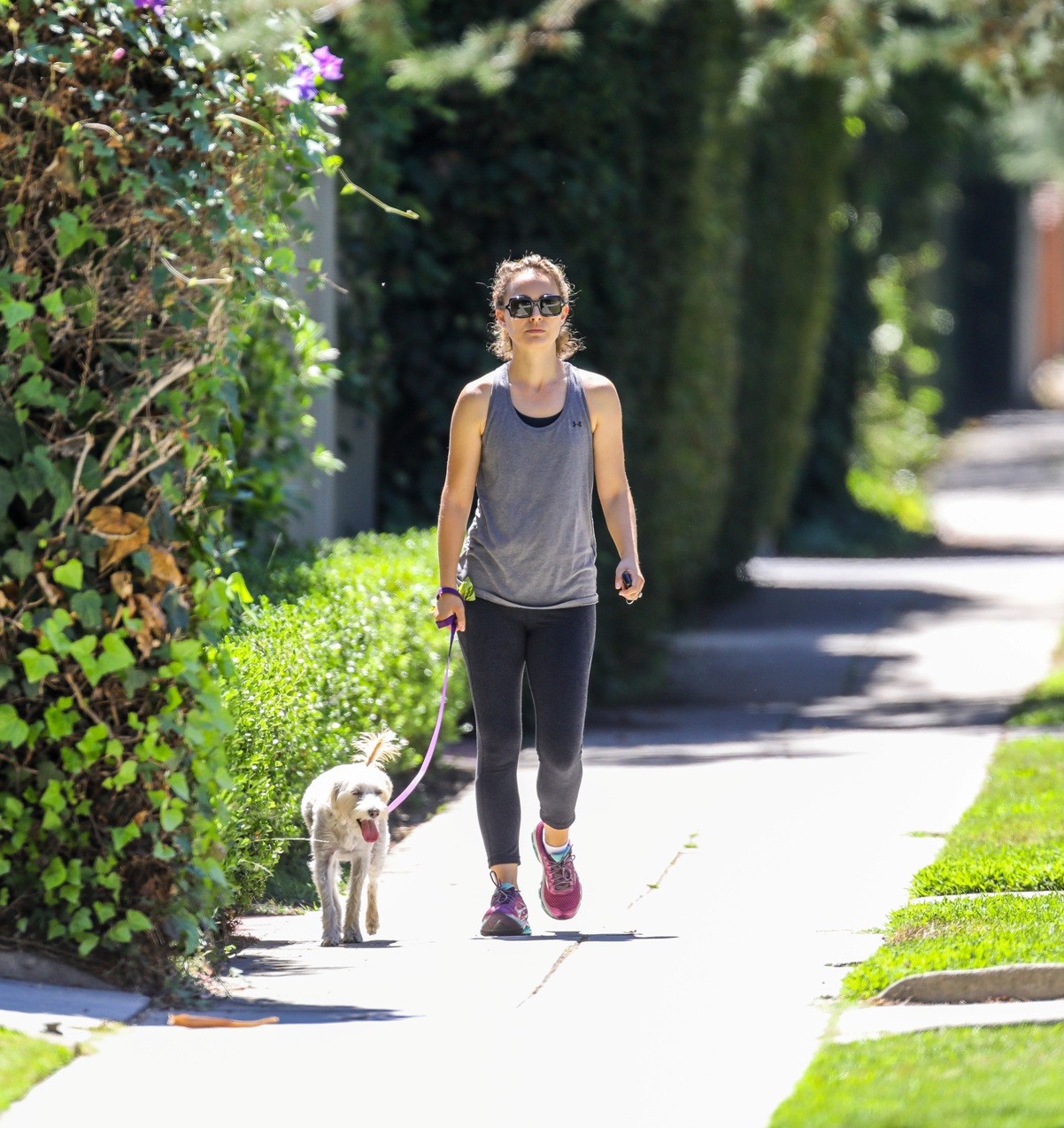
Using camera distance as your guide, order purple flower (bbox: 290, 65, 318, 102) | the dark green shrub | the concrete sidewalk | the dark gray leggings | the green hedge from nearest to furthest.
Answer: the concrete sidewalk < the dark green shrub < purple flower (bbox: 290, 65, 318, 102) < the dark gray leggings < the green hedge

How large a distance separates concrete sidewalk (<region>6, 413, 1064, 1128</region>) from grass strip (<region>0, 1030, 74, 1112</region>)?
0.04 m

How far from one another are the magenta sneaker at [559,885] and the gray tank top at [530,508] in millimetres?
779

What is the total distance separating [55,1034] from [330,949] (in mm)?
1311

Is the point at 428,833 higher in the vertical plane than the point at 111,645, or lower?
lower

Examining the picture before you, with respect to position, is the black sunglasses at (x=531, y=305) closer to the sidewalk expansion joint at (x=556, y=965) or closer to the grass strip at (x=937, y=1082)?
the sidewalk expansion joint at (x=556, y=965)

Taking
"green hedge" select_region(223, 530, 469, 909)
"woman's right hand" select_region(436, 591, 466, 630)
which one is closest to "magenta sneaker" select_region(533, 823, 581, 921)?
"woman's right hand" select_region(436, 591, 466, 630)

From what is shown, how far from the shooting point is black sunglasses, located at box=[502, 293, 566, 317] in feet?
19.0

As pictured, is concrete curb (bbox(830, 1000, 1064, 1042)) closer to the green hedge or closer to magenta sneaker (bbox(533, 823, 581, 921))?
magenta sneaker (bbox(533, 823, 581, 921))

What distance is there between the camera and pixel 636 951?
5.66 meters

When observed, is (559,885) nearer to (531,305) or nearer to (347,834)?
(347,834)

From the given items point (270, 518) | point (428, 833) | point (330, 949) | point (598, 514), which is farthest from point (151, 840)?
point (598, 514)

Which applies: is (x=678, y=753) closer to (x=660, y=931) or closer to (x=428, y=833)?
(x=428, y=833)

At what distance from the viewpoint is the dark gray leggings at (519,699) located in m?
5.84

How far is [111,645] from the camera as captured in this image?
16.1 ft
